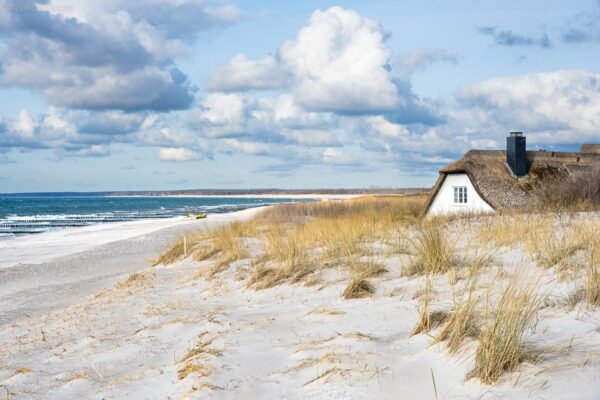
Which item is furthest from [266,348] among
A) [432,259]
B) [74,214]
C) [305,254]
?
[74,214]

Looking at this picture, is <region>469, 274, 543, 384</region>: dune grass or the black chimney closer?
<region>469, 274, 543, 384</region>: dune grass

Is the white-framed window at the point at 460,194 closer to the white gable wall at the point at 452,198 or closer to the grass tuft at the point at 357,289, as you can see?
the white gable wall at the point at 452,198

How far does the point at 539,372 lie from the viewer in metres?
3.09

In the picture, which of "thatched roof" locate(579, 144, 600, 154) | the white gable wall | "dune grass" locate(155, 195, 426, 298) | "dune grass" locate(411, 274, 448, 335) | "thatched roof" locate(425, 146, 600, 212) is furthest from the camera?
"thatched roof" locate(579, 144, 600, 154)

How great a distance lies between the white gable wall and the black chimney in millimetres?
1600

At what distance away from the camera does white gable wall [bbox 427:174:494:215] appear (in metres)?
19.2

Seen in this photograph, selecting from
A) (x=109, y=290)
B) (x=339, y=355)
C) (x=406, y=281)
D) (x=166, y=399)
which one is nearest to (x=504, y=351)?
(x=339, y=355)

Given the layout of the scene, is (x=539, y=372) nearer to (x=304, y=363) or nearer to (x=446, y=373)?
(x=446, y=373)

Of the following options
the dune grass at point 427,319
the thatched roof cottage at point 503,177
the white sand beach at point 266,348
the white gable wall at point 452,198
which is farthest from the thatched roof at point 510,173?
the dune grass at point 427,319

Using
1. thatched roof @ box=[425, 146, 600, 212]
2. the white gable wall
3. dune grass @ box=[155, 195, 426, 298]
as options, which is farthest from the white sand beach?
the white gable wall

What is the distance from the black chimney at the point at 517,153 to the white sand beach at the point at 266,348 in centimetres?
1312

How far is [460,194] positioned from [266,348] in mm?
16633

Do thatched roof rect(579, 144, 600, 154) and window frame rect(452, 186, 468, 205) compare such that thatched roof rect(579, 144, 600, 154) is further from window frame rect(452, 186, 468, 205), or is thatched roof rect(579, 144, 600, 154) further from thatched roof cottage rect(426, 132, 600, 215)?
window frame rect(452, 186, 468, 205)

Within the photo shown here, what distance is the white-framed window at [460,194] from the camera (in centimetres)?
1977
